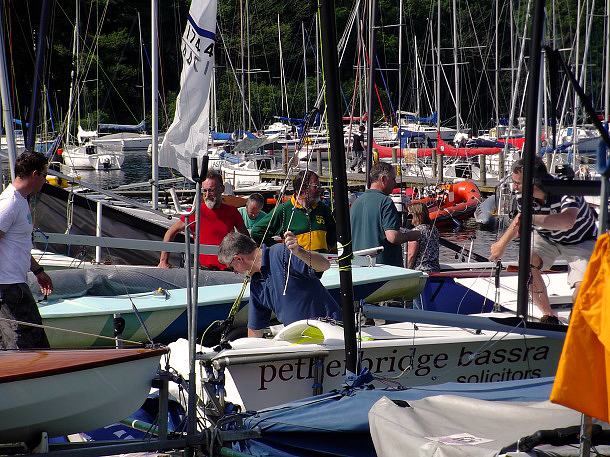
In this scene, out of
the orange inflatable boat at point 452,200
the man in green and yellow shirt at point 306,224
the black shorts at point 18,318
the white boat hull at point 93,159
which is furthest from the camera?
the white boat hull at point 93,159

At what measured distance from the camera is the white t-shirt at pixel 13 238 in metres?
5.80

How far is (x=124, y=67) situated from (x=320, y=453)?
5392 centimetres

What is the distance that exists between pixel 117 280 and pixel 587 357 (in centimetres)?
549

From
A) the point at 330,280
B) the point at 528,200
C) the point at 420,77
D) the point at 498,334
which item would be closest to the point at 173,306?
the point at 330,280

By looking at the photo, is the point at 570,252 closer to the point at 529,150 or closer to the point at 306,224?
the point at 529,150

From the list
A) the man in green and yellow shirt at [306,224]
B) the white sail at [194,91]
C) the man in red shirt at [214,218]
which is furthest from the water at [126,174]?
the man in green and yellow shirt at [306,224]

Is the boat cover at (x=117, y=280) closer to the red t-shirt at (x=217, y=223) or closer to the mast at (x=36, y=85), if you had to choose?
the red t-shirt at (x=217, y=223)

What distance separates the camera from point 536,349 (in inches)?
247

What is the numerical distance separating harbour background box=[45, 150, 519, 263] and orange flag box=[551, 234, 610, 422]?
2452mm

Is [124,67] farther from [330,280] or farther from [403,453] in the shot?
[403,453]

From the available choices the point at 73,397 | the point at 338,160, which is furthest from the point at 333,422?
the point at 338,160

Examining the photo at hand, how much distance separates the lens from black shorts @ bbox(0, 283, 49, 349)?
5.72m

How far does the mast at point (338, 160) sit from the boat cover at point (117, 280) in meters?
3.21

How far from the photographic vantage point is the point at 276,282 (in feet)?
19.6
